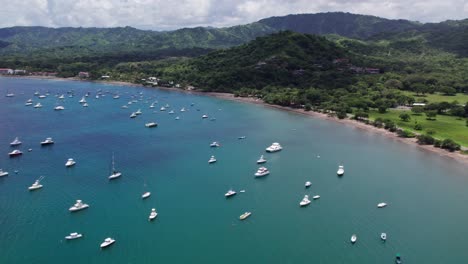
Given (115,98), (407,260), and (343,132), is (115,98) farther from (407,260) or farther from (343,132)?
(407,260)

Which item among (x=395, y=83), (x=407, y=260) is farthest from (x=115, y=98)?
(x=407, y=260)

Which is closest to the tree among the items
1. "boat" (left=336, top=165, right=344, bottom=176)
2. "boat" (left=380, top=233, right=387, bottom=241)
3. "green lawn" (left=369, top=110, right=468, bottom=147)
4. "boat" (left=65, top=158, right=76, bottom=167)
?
"green lawn" (left=369, top=110, right=468, bottom=147)

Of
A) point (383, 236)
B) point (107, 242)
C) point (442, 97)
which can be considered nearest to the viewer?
point (107, 242)

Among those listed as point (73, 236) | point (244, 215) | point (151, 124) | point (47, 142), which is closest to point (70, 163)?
point (47, 142)

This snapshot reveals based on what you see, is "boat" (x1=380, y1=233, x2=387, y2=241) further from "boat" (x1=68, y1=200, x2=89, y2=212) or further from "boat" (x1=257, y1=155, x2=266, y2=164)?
"boat" (x1=68, y1=200, x2=89, y2=212)

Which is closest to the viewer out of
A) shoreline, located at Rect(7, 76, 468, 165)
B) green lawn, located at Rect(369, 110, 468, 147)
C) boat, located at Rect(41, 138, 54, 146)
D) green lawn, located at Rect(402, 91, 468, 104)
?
shoreline, located at Rect(7, 76, 468, 165)

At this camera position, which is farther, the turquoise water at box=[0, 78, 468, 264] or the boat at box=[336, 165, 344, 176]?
the boat at box=[336, 165, 344, 176]

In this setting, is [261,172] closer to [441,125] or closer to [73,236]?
[73,236]
